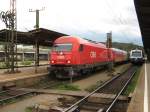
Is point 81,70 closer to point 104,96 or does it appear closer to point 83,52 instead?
point 83,52

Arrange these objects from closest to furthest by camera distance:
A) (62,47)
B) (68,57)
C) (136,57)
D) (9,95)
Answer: (9,95), (68,57), (62,47), (136,57)

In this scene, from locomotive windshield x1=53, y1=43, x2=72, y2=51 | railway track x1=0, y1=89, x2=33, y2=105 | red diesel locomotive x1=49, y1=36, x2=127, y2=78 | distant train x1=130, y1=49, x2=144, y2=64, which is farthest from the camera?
distant train x1=130, y1=49, x2=144, y2=64

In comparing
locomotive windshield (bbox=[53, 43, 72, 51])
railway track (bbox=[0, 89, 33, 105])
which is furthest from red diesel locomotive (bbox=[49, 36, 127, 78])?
railway track (bbox=[0, 89, 33, 105])

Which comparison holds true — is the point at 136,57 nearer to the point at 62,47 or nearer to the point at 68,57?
the point at 62,47

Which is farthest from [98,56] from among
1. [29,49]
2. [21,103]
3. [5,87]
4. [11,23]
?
[29,49]

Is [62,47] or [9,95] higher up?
[62,47]

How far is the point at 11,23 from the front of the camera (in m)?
25.6

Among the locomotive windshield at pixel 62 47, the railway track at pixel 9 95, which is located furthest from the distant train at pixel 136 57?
the railway track at pixel 9 95

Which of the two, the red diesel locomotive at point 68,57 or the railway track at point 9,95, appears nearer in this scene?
the railway track at point 9,95

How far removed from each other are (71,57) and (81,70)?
7.18 ft

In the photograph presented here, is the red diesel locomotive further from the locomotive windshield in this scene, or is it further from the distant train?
the distant train

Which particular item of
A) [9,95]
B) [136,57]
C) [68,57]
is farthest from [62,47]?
[136,57]

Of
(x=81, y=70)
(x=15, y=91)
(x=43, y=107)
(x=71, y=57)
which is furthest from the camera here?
(x=81, y=70)

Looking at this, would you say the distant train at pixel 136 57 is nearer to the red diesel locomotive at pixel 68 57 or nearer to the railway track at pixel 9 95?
the red diesel locomotive at pixel 68 57
